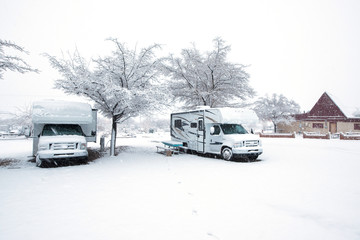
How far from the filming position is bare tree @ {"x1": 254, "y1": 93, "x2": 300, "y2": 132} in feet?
133

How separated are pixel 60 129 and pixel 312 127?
138 ft

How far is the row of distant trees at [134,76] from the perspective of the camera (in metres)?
10.7

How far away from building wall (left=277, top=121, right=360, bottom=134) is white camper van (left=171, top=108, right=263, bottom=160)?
1275 inches

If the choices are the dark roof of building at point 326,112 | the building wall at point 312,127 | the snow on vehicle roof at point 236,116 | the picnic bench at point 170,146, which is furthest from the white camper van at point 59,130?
the dark roof of building at point 326,112

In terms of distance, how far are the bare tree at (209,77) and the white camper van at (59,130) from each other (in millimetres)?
8896

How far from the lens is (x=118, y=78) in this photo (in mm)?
11781

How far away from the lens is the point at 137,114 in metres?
13.1

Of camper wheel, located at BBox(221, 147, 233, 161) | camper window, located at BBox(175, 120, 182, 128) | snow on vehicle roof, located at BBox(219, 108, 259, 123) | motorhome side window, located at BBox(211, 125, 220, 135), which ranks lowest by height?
camper wheel, located at BBox(221, 147, 233, 161)

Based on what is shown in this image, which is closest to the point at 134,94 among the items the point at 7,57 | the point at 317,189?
the point at 7,57

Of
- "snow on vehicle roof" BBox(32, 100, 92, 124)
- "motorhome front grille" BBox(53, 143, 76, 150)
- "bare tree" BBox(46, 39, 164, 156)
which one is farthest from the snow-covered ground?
"bare tree" BBox(46, 39, 164, 156)

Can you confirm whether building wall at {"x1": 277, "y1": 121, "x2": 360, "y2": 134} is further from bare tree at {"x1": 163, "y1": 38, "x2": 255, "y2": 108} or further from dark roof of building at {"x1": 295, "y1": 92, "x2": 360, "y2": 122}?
bare tree at {"x1": 163, "y1": 38, "x2": 255, "y2": 108}

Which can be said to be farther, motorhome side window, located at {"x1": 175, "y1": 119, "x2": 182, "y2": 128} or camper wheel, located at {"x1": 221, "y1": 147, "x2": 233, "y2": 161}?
motorhome side window, located at {"x1": 175, "y1": 119, "x2": 182, "y2": 128}

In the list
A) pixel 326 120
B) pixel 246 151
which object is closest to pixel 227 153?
pixel 246 151

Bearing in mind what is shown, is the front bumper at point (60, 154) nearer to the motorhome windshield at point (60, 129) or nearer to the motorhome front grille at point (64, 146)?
the motorhome front grille at point (64, 146)
